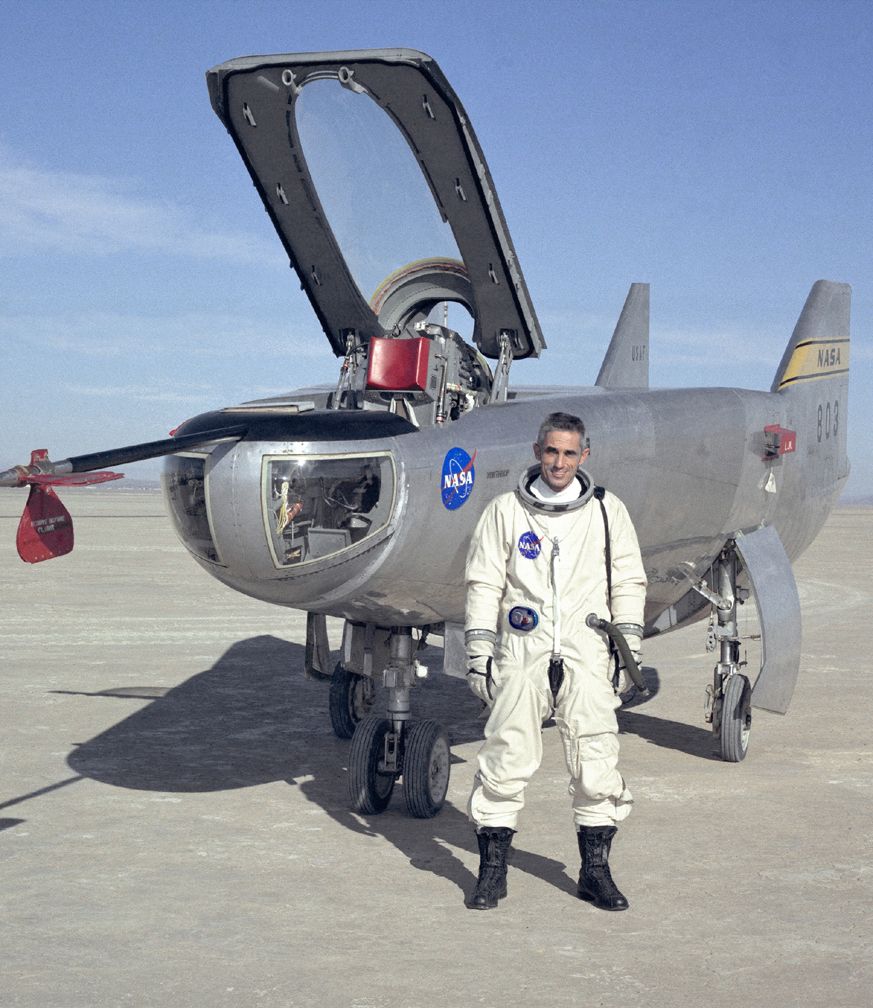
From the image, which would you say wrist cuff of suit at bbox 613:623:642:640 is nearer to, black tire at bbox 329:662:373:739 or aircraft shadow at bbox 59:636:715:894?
aircraft shadow at bbox 59:636:715:894

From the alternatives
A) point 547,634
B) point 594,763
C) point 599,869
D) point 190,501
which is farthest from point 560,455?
point 190,501

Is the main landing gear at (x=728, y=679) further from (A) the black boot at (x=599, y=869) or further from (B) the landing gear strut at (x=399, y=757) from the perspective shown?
(A) the black boot at (x=599, y=869)

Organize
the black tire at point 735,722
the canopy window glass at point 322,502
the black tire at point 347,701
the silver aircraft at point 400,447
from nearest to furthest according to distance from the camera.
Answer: the canopy window glass at point 322,502 < the silver aircraft at point 400,447 < the black tire at point 735,722 < the black tire at point 347,701

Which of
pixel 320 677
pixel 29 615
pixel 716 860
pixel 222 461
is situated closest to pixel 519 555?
pixel 222 461

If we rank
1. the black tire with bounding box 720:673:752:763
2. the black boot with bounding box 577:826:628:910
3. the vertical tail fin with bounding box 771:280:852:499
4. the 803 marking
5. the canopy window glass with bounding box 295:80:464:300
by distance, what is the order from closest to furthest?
1. the black boot with bounding box 577:826:628:910
2. the canopy window glass with bounding box 295:80:464:300
3. the black tire with bounding box 720:673:752:763
4. the vertical tail fin with bounding box 771:280:852:499
5. the 803 marking

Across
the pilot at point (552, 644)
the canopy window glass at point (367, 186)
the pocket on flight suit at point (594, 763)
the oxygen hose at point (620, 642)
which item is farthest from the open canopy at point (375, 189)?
the pocket on flight suit at point (594, 763)

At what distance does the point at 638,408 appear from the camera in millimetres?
8219

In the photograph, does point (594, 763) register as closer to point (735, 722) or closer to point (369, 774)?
point (369, 774)

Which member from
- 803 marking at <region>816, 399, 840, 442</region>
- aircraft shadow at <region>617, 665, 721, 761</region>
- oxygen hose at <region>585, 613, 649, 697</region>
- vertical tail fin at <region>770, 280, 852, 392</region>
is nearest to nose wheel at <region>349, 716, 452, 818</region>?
oxygen hose at <region>585, 613, 649, 697</region>

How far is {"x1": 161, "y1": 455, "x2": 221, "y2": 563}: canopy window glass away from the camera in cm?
647

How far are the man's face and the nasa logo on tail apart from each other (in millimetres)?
1135

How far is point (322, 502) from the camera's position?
642 cm

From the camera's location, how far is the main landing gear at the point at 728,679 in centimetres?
887

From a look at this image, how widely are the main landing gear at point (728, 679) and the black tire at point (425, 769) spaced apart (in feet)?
8.36
